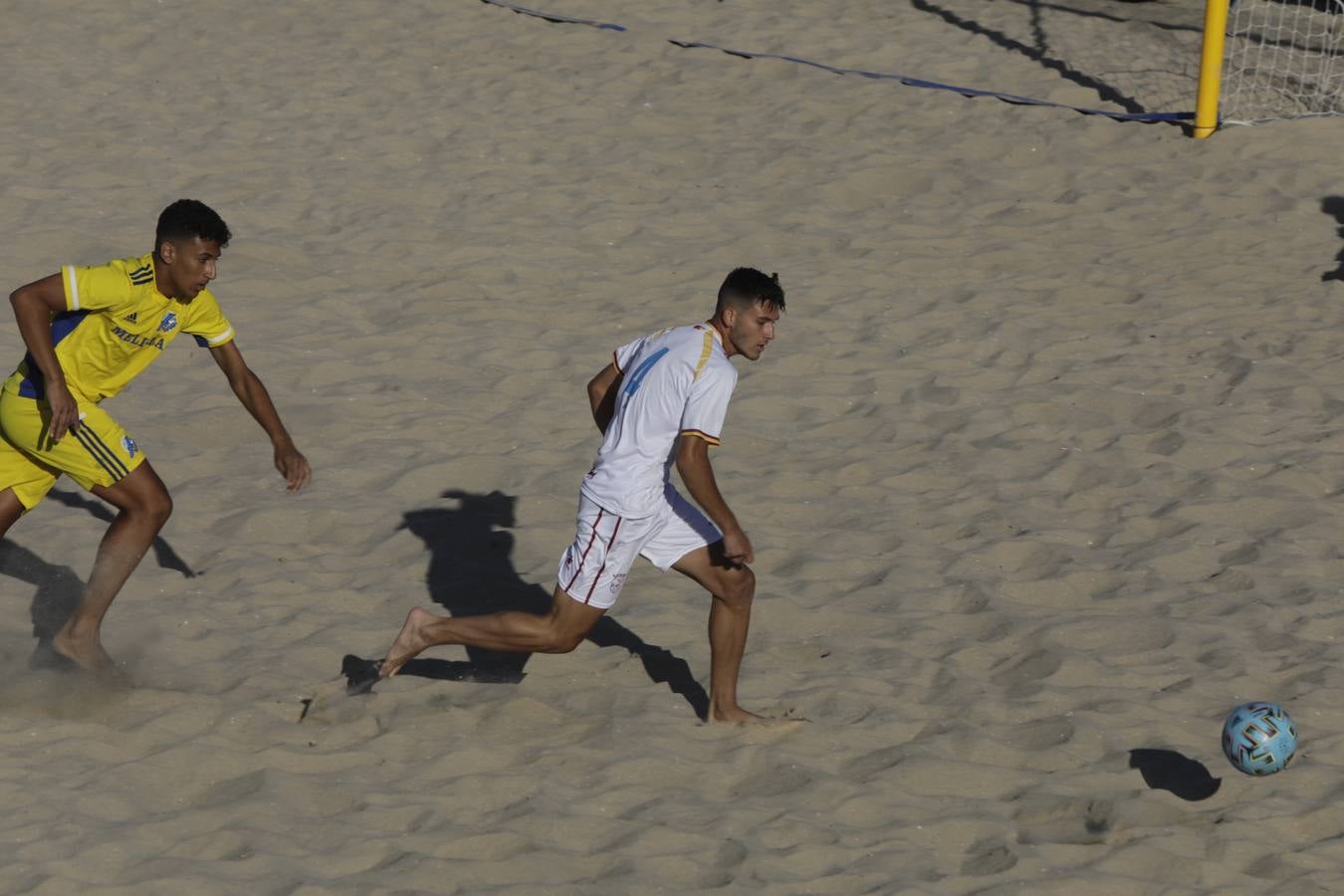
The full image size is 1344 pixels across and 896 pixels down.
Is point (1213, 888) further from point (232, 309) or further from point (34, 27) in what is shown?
point (34, 27)

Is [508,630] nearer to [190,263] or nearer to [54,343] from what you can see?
[190,263]

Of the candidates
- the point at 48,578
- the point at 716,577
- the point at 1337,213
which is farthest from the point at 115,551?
the point at 1337,213

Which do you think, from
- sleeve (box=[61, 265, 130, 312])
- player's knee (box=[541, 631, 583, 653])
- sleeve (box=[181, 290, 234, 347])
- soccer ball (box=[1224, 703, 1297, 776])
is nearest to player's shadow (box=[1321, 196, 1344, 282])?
soccer ball (box=[1224, 703, 1297, 776])

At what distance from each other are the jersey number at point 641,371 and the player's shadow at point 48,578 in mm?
2240

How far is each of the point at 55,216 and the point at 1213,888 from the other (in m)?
7.69

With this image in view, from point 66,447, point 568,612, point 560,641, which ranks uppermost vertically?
point 66,447

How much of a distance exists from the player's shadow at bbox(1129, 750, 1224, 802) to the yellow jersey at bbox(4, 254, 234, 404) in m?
3.21

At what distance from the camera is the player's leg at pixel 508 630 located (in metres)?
5.00

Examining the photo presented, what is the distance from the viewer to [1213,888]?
4238mm

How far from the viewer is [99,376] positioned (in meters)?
5.10

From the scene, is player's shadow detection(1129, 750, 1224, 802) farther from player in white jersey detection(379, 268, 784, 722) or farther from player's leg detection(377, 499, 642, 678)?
player's leg detection(377, 499, 642, 678)

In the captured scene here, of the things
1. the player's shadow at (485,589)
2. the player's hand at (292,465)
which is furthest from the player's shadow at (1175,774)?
the player's hand at (292,465)

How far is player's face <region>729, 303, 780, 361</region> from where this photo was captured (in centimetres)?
476

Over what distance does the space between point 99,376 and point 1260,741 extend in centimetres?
359
